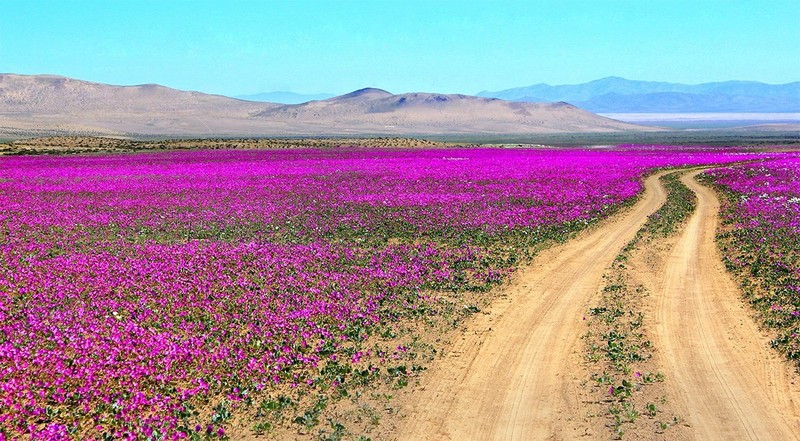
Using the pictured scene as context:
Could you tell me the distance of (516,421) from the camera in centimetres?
936

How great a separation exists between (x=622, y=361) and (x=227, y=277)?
9.75m

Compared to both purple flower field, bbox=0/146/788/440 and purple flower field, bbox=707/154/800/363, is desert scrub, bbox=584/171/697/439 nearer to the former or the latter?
purple flower field, bbox=707/154/800/363

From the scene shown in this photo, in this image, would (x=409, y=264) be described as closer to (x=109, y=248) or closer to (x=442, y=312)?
(x=442, y=312)

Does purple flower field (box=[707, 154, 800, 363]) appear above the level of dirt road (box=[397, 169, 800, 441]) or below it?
above

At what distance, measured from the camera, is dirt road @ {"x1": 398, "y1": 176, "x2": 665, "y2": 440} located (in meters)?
9.26

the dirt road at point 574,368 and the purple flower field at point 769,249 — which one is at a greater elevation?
the purple flower field at point 769,249

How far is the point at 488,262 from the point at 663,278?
465 cm

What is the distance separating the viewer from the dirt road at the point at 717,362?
9.19 meters

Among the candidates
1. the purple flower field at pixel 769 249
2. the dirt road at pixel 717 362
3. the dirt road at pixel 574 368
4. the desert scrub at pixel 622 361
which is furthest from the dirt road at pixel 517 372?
the purple flower field at pixel 769 249

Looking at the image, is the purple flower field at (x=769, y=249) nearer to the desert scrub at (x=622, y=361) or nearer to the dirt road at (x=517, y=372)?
the desert scrub at (x=622, y=361)

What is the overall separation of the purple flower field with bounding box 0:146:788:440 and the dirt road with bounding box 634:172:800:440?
11.1 ft

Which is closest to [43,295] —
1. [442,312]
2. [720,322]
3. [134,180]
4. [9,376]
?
[9,376]

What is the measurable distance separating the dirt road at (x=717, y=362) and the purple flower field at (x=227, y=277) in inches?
133

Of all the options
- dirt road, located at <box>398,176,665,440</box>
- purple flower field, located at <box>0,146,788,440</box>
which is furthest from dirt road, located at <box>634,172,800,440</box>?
purple flower field, located at <box>0,146,788,440</box>
